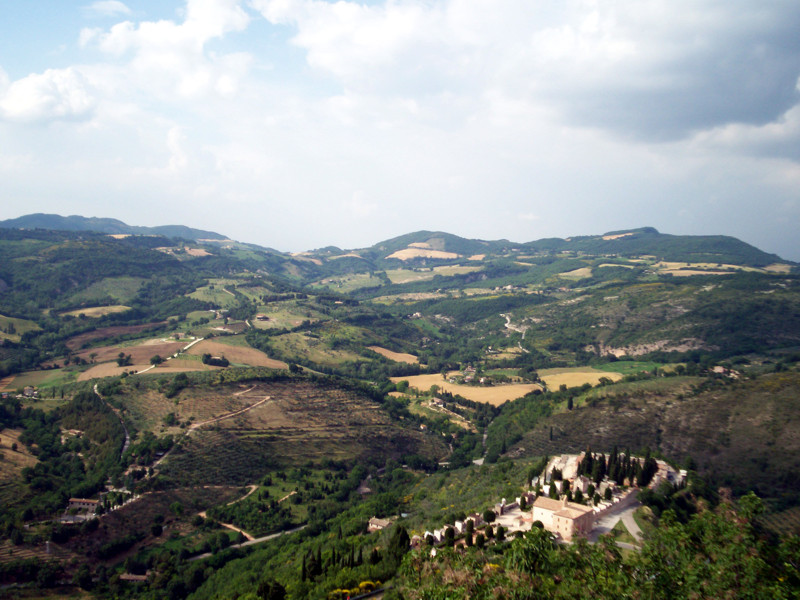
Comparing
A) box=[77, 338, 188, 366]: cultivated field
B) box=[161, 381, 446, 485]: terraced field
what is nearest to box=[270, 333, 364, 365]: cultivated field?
box=[77, 338, 188, 366]: cultivated field

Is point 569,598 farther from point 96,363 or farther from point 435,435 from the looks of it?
point 96,363

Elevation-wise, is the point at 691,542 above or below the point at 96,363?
above

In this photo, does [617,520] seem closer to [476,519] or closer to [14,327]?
[476,519]

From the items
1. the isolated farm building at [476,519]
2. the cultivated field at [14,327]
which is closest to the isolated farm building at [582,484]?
the isolated farm building at [476,519]

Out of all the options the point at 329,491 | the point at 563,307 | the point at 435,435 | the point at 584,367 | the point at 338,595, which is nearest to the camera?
the point at 338,595

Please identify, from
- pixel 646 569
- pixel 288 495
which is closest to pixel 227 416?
pixel 288 495

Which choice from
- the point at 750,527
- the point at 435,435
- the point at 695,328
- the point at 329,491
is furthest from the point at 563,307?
the point at 750,527

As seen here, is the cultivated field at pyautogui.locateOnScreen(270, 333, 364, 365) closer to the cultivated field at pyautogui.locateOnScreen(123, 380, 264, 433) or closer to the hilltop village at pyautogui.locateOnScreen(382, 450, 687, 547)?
the cultivated field at pyautogui.locateOnScreen(123, 380, 264, 433)

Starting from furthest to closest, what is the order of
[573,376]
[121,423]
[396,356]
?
[396,356] < [573,376] < [121,423]
